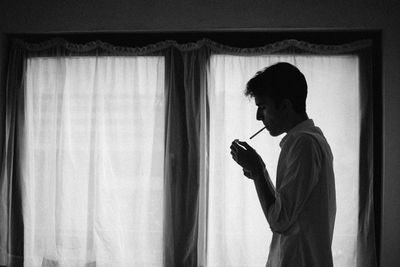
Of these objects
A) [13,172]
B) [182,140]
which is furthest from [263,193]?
[13,172]

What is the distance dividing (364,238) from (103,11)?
7.49ft

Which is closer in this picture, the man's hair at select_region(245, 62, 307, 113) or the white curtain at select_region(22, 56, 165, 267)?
the man's hair at select_region(245, 62, 307, 113)

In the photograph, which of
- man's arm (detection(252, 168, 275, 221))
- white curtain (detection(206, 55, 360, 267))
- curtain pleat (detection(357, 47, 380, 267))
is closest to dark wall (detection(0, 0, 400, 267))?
curtain pleat (detection(357, 47, 380, 267))

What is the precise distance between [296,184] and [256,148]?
5.63 ft

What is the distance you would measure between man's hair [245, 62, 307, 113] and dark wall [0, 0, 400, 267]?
173 centimetres

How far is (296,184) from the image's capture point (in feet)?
2.90

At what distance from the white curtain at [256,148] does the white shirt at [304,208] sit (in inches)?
65.9

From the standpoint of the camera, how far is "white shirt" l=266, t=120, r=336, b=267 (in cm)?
89

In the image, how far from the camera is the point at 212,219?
8.57 ft

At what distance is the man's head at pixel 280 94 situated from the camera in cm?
98

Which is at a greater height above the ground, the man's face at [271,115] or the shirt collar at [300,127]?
the man's face at [271,115]

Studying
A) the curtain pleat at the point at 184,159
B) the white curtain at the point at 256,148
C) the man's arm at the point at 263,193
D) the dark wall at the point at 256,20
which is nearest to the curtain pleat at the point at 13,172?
the dark wall at the point at 256,20

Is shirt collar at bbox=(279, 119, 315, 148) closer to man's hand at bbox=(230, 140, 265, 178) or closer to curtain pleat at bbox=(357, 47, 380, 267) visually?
man's hand at bbox=(230, 140, 265, 178)

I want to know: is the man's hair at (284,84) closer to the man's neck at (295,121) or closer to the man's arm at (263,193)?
the man's neck at (295,121)
